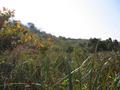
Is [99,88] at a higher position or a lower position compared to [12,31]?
lower

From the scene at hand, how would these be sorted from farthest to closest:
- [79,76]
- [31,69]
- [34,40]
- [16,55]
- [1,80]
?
[34,40] < [16,55] < [31,69] < [1,80] < [79,76]

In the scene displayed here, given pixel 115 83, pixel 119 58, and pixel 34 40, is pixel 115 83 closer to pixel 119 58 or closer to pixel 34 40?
pixel 119 58

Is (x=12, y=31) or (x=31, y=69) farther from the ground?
(x=12, y=31)

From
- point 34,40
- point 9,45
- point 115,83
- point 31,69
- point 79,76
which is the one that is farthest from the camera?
point 34,40

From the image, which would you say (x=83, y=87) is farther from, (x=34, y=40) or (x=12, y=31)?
(x=34, y=40)

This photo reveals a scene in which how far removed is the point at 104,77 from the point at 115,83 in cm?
A: 11

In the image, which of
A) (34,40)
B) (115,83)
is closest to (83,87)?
(115,83)

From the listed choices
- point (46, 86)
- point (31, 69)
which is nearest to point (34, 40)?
point (31, 69)

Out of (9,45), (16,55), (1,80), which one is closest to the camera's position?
(1,80)

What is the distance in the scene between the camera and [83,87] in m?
3.41

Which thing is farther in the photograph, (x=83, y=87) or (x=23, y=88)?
(x=23, y=88)

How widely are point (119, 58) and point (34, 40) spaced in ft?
29.3

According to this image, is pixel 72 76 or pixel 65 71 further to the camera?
pixel 65 71

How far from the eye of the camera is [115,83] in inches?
118
